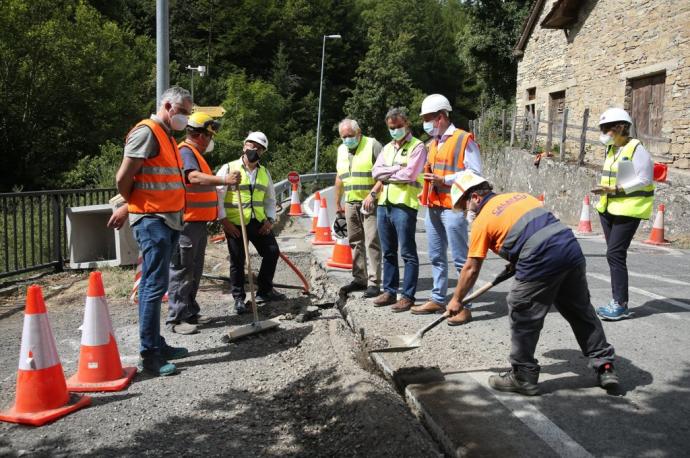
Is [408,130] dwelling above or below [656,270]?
above

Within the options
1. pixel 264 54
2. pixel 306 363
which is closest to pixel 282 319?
pixel 306 363

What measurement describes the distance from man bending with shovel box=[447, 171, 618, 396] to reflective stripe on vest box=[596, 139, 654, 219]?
1911 millimetres

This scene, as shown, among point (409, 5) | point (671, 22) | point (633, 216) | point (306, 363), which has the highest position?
point (409, 5)

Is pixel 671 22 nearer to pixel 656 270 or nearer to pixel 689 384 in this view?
pixel 656 270

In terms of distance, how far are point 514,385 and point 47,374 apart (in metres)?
3.04

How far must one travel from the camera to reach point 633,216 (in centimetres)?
536

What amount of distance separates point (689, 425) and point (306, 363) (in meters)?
2.66

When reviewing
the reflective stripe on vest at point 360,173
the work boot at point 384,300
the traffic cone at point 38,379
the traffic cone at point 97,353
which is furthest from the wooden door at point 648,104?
the traffic cone at point 38,379

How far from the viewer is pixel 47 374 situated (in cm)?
374

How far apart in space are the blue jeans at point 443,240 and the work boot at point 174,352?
7.85 ft

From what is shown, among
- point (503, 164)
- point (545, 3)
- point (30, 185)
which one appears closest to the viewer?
point (503, 164)

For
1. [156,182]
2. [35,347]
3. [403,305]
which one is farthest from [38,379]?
[403,305]

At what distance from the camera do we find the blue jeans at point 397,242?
225 inches

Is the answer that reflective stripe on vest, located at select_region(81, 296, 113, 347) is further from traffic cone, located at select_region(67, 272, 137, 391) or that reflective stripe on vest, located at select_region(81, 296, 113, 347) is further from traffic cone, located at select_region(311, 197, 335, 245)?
traffic cone, located at select_region(311, 197, 335, 245)
